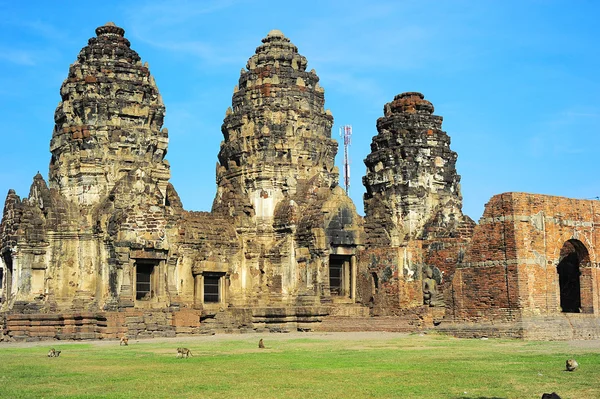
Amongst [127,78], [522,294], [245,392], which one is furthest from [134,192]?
[245,392]

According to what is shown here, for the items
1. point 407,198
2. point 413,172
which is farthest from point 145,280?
point 413,172

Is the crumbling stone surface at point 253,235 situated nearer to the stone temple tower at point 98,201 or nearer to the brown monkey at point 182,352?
the stone temple tower at point 98,201

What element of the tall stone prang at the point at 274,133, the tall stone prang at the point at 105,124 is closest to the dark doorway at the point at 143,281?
the tall stone prang at the point at 105,124

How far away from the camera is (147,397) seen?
48.1ft

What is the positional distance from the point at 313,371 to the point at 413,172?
25.0m

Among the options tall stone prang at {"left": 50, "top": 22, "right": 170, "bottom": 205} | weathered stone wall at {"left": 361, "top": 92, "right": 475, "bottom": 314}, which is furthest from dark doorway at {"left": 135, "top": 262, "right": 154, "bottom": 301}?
weathered stone wall at {"left": 361, "top": 92, "right": 475, "bottom": 314}

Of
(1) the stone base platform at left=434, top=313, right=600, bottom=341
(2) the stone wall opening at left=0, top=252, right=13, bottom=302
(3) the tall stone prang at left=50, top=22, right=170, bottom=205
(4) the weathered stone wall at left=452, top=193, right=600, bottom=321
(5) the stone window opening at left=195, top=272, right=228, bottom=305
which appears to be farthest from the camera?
(5) the stone window opening at left=195, top=272, right=228, bottom=305

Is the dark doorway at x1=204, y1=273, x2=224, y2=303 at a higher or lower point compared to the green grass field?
higher

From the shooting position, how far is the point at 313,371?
18188 millimetres

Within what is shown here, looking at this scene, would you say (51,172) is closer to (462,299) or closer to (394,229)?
(394,229)

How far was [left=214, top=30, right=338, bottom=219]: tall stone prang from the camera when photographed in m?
39.4

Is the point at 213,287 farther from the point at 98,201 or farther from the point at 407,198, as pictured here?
the point at 407,198

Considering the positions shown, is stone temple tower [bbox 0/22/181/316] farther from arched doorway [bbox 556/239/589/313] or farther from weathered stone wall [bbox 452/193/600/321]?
arched doorway [bbox 556/239/589/313]

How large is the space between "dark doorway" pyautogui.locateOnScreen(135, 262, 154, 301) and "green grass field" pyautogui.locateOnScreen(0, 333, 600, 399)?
8.00m
